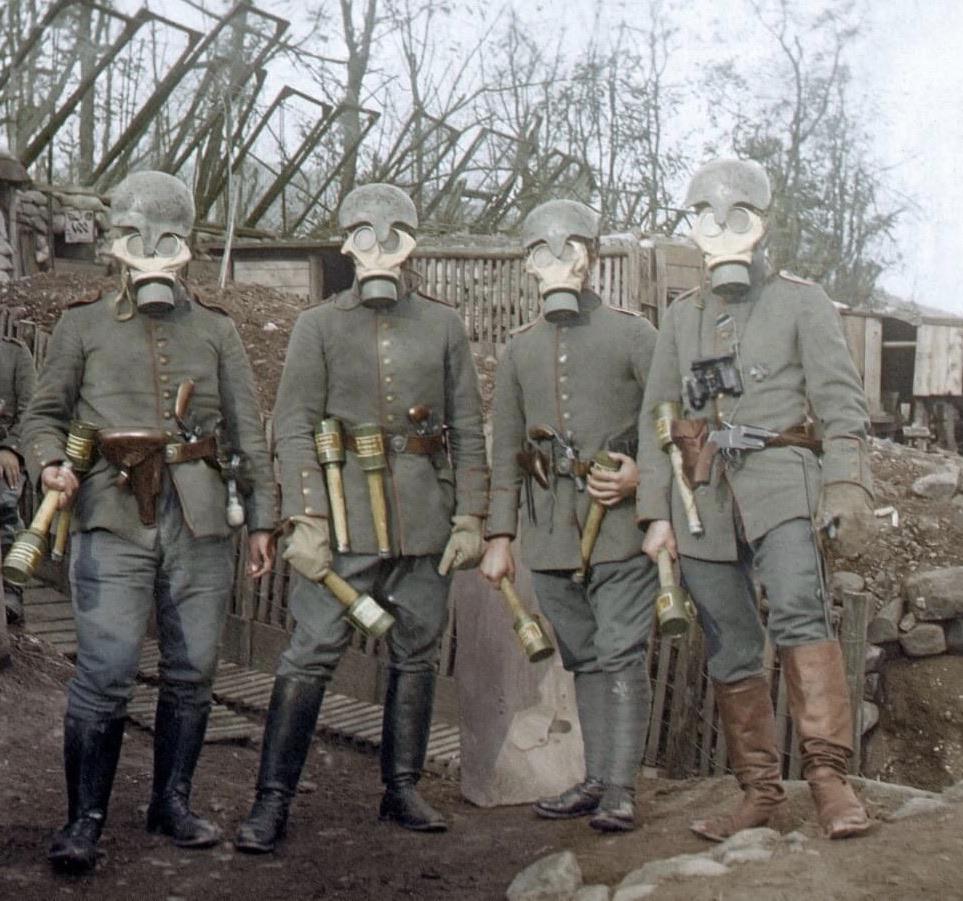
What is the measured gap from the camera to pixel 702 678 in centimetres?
641

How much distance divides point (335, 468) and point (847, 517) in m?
1.59

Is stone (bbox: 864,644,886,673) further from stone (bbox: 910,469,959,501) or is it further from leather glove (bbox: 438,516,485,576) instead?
leather glove (bbox: 438,516,485,576)

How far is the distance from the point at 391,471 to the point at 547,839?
1257 mm

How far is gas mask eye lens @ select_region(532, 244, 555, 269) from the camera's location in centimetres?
445

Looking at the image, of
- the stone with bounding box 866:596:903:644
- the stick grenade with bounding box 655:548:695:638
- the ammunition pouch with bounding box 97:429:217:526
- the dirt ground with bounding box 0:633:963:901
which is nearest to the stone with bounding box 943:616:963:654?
the stone with bounding box 866:596:903:644

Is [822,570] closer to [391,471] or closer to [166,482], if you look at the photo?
[391,471]

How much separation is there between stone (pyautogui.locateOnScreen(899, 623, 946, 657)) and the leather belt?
6.86 meters

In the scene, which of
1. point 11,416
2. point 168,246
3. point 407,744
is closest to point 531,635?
point 407,744

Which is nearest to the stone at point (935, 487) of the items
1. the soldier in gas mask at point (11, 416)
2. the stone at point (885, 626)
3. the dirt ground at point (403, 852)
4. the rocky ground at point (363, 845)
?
the stone at point (885, 626)

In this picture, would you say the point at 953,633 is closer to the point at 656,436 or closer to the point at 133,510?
the point at 656,436

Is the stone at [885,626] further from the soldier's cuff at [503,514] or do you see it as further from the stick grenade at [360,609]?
the stick grenade at [360,609]

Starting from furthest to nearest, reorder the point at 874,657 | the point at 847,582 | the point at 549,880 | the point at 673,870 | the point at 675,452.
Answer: the point at 847,582
the point at 874,657
the point at 675,452
the point at 549,880
the point at 673,870

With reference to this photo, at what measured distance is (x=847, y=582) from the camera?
1048 centimetres

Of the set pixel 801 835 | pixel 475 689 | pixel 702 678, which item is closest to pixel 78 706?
pixel 475 689
